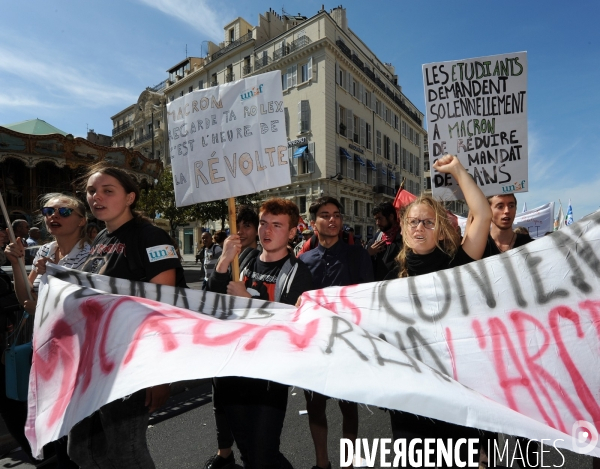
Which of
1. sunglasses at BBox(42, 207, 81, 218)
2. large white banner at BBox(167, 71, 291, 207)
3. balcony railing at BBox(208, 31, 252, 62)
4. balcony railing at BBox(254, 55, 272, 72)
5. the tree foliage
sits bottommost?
sunglasses at BBox(42, 207, 81, 218)

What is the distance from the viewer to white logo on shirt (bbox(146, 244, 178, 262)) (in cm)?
195

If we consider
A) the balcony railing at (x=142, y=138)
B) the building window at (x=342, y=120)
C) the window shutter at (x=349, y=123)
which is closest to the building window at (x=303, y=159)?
the building window at (x=342, y=120)

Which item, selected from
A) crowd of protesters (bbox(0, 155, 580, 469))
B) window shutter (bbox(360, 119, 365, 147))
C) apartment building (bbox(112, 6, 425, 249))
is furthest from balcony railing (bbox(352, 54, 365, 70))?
crowd of protesters (bbox(0, 155, 580, 469))

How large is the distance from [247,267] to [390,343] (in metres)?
1.20

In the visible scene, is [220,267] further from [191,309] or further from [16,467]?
[16,467]

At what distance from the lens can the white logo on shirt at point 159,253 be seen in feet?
6.40

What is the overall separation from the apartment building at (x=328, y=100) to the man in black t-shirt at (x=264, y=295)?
25.6m

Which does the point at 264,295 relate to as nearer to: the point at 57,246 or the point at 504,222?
the point at 57,246

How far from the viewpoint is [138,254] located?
2.00m

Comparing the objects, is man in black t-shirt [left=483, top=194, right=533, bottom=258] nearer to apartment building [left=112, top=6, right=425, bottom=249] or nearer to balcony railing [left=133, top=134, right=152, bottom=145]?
apartment building [left=112, top=6, right=425, bottom=249]

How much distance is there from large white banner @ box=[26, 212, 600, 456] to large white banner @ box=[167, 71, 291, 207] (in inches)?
33.7

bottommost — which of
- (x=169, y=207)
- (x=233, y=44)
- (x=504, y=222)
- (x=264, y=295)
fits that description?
(x=264, y=295)

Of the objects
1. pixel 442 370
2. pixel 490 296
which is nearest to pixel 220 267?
pixel 442 370

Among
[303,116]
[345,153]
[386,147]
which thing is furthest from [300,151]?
[386,147]
